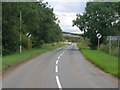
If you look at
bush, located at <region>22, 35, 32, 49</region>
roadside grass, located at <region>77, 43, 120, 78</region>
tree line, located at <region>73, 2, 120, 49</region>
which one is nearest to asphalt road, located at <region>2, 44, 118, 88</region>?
roadside grass, located at <region>77, 43, 120, 78</region>

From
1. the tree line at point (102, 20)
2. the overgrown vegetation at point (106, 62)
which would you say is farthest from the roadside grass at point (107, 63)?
the tree line at point (102, 20)

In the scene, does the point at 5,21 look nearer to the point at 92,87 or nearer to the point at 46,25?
the point at 92,87

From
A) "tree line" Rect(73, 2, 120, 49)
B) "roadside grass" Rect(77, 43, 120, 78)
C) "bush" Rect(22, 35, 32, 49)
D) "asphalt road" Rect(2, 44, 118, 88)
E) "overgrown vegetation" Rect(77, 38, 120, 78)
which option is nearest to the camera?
"asphalt road" Rect(2, 44, 118, 88)

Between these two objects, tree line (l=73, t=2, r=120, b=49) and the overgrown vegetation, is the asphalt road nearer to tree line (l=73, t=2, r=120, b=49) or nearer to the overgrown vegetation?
the overgrown vegetation

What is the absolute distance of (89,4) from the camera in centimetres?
6469

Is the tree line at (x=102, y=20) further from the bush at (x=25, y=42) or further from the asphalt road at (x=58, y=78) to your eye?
the asphalt road at (x=58, y=78)

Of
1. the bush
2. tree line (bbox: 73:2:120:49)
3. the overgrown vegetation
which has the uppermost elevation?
tree line (bbox: 73:2:120:49)

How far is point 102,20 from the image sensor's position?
61.0 meters

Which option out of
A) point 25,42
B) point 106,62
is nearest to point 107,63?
point 106,62

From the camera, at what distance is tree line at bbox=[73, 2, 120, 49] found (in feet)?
195

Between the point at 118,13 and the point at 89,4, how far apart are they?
7.67 meters

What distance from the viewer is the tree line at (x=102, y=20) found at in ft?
195

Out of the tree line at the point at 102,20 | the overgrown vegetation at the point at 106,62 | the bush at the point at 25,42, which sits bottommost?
the overgrown vegetation at the point at 106,62

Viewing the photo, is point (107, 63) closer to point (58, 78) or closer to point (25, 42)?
point (58, 78)
